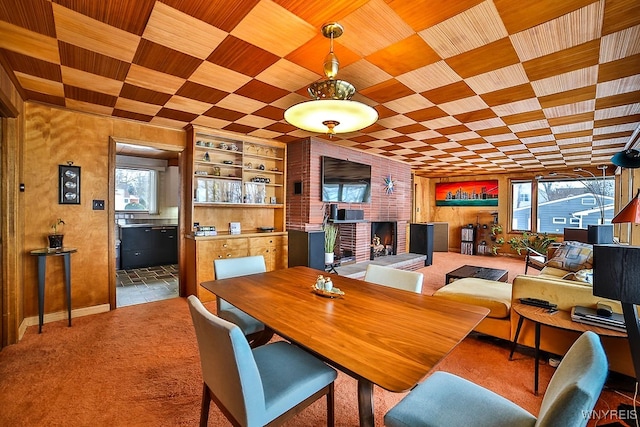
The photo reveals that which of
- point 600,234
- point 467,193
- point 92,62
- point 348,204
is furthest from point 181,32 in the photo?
point 467,193

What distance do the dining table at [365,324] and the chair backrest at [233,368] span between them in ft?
0.74

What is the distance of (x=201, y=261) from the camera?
3.91 meters

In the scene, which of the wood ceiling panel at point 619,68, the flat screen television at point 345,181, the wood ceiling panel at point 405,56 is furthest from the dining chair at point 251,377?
the flat screen television at point 345,181

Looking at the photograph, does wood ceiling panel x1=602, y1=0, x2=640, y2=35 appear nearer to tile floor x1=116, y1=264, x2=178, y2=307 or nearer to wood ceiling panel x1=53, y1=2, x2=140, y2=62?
wood ceiling panel x1=53, y1=2, x2=140, y2=62

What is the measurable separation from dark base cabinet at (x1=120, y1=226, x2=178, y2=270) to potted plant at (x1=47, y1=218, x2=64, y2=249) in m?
2.59

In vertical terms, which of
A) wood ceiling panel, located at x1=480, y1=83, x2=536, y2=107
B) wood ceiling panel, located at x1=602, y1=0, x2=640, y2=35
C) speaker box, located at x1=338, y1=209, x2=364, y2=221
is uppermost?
wood ceiling panel, located at x1=480, y1=83, x2=536, y2=107

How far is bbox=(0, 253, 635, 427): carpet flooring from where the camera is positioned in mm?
1740

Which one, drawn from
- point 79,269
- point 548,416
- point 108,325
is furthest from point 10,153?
point 548,416

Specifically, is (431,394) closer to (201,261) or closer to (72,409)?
(72,409)

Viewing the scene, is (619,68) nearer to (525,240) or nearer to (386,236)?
(386,236)

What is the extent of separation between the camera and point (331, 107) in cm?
162

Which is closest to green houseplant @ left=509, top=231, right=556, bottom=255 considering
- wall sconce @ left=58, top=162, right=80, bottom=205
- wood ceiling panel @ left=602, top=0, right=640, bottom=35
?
wood ceiling panel @ left=602, top=0, right=640, bottom=35

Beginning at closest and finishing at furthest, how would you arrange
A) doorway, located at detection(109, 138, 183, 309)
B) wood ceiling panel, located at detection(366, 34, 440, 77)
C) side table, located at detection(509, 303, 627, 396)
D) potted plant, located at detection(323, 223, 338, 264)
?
side table, located at detection(509, 303, 627, 396) → wood ceiling panel, located at detection(366, 34, 440, 77) → potted plant, located at detection(323, 223, 338, 264) → doorway, located at detection(109, 138, 183, 309)

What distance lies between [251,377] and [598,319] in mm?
2299
